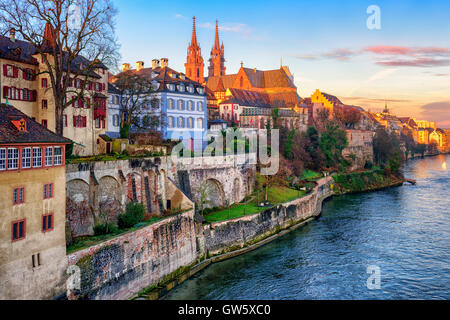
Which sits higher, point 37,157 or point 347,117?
point 347,117

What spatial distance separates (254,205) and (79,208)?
18.6 metres

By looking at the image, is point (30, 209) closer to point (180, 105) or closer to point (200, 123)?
point (180, 105)

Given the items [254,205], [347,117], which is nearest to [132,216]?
[254,205]

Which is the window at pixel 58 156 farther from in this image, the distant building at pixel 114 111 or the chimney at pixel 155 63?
the chimney at pixel 155 63

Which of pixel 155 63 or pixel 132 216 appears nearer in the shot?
pixel 132 216

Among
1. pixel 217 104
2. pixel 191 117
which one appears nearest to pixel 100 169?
pixel 191 117

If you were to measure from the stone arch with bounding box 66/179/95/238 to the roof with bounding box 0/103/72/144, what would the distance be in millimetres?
5367

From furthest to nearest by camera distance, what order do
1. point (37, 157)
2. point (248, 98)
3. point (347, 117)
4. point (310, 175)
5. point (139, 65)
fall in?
1. point (347, 117)
2. point (248, 98)
3. point (310, 175)
4. point (139, 65)
5. point (37, 157)

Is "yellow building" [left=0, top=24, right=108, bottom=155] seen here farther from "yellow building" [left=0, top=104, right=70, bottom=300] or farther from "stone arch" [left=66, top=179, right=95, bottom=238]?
"yellow building" [left=0, top=104, right=70, bottom=300]

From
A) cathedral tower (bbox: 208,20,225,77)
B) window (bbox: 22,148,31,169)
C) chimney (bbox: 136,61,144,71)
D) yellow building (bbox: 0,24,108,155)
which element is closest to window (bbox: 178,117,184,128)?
chimney (bbox: 136,61,144,71)

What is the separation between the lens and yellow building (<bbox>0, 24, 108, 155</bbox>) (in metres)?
26.9

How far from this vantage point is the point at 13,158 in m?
16.3

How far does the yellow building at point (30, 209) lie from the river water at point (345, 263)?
316 inches

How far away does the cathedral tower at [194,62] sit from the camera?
96.1m
